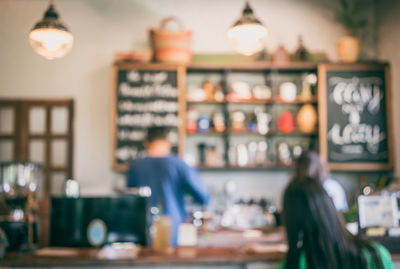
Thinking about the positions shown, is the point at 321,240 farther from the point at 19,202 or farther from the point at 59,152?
the point at 59,152

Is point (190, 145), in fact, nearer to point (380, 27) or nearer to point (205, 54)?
point (205, 54)

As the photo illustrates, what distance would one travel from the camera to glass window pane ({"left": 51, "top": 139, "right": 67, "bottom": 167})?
490cm

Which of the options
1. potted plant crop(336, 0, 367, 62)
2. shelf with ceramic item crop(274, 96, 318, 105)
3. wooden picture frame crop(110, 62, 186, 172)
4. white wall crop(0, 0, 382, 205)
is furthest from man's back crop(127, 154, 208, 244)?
potted plant crop(336, 0, 367, 62)

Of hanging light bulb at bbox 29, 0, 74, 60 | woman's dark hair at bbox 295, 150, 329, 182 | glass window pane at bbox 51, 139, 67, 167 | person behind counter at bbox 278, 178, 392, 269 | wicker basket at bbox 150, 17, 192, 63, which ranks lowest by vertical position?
person behind counter at bbox 278, 178, 392, 269

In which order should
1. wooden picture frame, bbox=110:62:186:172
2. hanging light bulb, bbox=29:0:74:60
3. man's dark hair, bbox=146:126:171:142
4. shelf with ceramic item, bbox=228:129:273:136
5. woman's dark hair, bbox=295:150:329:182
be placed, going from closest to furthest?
woman's dark hair, bbox=295:150:329:182 → hanging light bulb, bbox=29:0:74:60 → man's dark hair, bbox=146:126:171:142 → wooden picture frame, bbox=110:62:186:172 → shelf with ceramic item, bbox=228:129:273:136

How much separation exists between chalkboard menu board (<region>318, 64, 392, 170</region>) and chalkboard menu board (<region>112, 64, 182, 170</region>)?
156 cm

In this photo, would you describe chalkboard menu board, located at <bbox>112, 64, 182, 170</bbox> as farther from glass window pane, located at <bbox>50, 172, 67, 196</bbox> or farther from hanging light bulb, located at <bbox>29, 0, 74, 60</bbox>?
hanging light bulb, located at <bbox>29, 0, 74, 60</bbox>

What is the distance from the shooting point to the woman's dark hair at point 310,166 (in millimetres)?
2670

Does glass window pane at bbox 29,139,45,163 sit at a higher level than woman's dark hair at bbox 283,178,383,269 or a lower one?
higher

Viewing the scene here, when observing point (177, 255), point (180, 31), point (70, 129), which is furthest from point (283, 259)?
point (70, 129)

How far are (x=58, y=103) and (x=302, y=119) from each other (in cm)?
267

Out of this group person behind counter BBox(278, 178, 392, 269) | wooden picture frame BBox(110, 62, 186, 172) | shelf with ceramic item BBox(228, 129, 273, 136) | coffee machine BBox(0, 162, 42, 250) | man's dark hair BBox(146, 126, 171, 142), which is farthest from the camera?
shelf with ceramic item BBox(228, 129, 273, 136)

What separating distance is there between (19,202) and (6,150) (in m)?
2.66

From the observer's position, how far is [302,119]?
467 centimetres
